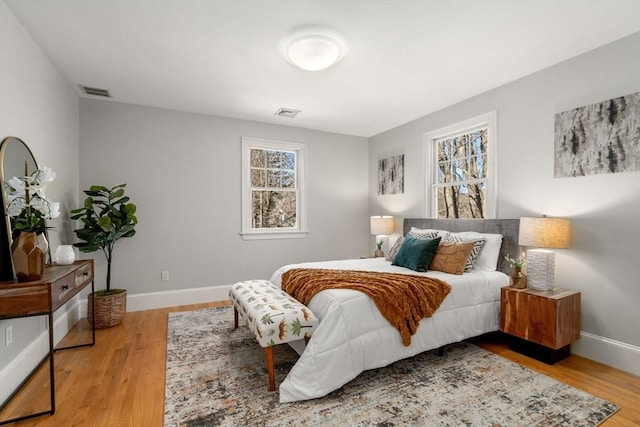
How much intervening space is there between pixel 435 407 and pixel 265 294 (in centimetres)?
143

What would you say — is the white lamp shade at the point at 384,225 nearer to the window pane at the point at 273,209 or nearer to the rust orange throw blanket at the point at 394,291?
the window pane at the point at 273,209

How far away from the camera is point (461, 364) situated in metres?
2.47

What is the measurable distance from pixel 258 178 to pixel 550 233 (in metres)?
3.58

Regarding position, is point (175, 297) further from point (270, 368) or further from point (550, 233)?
point (550, 233)

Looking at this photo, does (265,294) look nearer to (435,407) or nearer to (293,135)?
(435,407)

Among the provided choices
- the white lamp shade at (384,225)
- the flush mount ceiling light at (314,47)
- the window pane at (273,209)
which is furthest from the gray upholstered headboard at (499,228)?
the flush mount ceiling light at (314,47)

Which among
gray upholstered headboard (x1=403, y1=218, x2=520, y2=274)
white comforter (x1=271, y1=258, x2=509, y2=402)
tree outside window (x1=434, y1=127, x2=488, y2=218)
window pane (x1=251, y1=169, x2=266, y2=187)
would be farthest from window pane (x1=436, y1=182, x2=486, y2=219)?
window pane (x1=251, y1=169, x2=266, y2=187)

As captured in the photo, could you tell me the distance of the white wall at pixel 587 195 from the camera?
2389mm

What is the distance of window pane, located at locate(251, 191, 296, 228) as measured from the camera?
4668mm

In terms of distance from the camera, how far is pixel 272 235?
4.68 m

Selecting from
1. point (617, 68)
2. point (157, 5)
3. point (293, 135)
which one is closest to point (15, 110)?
point (157, 5)

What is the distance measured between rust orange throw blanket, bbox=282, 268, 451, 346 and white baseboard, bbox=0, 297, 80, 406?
1.91m

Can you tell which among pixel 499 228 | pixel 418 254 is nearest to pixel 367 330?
pixel 418 254

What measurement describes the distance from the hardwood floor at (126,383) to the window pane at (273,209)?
6.90 ft
